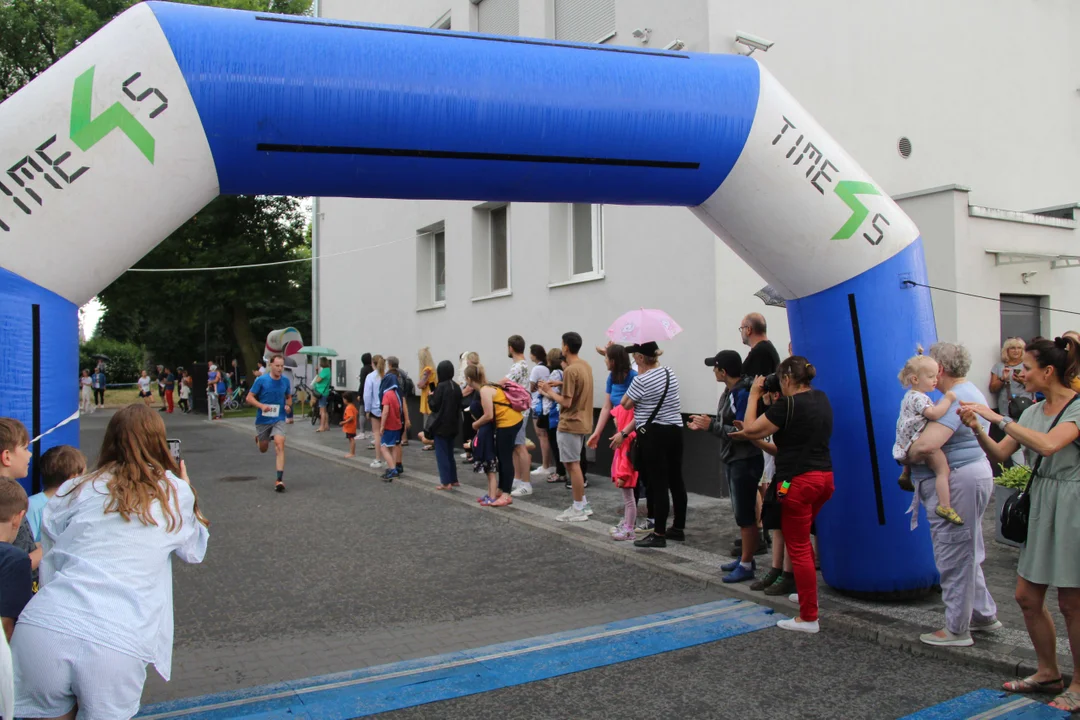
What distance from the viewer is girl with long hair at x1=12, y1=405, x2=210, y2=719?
8.37 ft

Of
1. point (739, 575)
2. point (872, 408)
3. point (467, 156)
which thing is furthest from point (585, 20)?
point (739, 575)

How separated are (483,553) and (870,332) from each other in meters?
3.85

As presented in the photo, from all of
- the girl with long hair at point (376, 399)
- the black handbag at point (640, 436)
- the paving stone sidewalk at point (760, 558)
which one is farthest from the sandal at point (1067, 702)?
the girl with long hair at point (376, 399)

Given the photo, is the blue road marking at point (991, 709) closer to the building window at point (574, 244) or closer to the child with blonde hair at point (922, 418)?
the child with blonde hair at point (922, 418)

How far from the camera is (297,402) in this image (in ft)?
103

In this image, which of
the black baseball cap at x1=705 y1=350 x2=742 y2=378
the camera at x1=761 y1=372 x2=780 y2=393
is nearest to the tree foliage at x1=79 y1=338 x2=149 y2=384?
the black baseball cap at x1=705 y1=350 x2=742 y2=378

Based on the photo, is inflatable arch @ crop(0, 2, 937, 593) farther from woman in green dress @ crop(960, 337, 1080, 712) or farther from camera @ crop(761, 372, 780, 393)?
woman in green dress @ crop(960, 337, 1080, 712)

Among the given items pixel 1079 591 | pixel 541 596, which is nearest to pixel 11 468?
pixel 541 596

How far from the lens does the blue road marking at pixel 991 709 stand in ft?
12.3

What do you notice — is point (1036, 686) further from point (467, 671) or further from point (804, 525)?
point (467, 671)

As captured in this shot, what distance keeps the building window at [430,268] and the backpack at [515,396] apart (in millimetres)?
7552

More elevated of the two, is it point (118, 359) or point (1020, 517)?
point (118, 359)

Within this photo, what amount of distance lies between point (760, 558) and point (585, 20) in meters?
8.37

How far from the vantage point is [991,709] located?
3.83m
